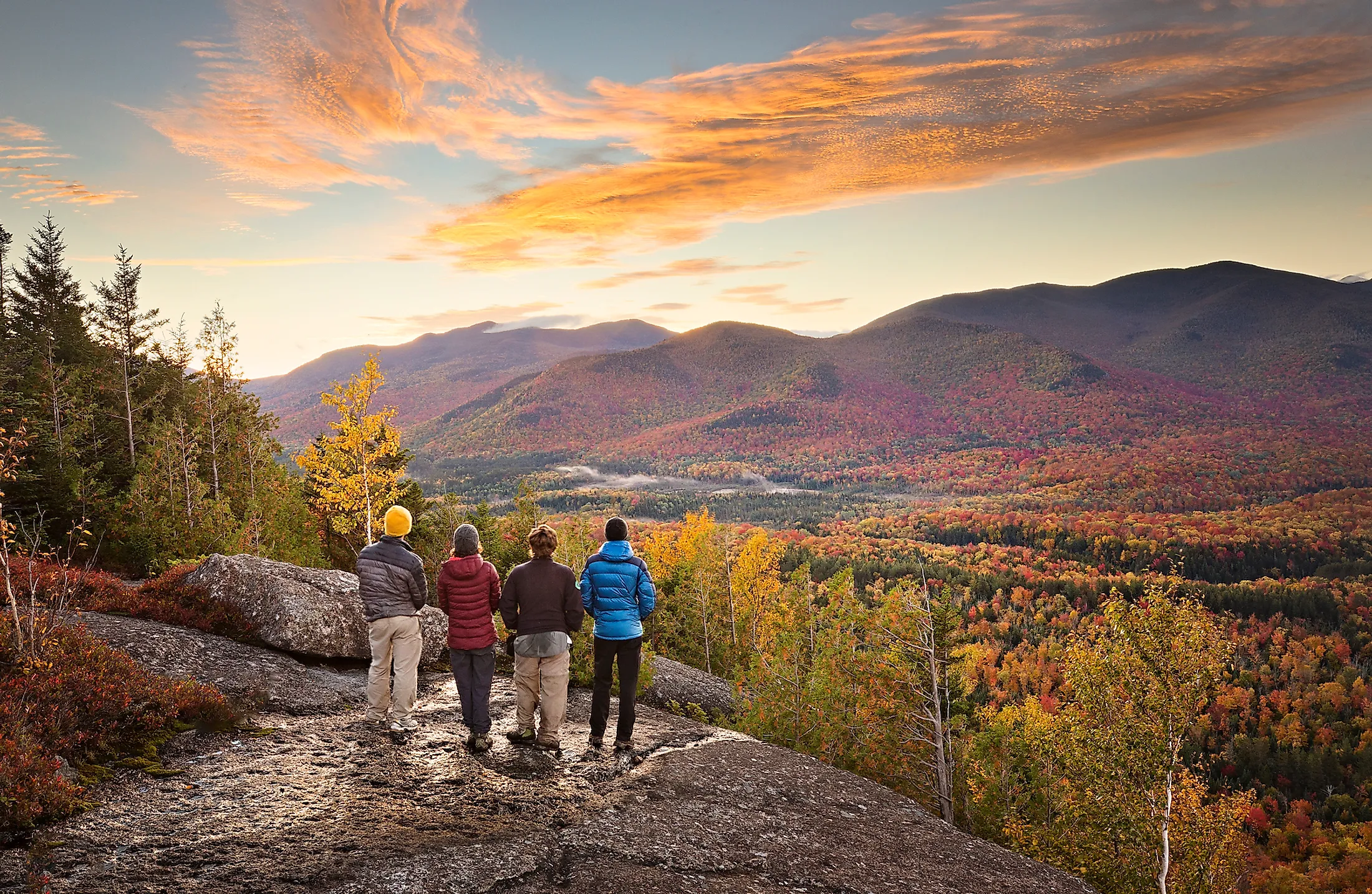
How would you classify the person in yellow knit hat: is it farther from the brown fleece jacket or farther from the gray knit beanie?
the brown fleece jacket

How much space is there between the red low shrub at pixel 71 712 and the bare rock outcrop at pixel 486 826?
38 cm

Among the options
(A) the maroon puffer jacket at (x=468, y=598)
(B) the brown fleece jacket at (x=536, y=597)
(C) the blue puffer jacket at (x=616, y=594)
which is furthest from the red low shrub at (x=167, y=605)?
(C) the blue puffer jacket at (x=616, y=594)

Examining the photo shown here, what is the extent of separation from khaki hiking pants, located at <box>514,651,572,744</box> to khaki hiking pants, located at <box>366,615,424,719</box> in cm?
164

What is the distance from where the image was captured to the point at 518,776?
808 cm

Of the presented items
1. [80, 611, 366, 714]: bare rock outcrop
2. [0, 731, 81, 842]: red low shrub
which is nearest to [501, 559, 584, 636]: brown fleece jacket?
[80, 611, 366, 714]: bare rock outcrop

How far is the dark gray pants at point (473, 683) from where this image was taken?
884 centimetres

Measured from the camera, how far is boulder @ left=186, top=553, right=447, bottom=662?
1195cm

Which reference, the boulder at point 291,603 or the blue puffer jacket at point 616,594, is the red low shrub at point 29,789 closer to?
the boulder at point 291,603

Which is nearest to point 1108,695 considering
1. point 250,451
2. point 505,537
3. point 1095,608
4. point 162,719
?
point 505,537

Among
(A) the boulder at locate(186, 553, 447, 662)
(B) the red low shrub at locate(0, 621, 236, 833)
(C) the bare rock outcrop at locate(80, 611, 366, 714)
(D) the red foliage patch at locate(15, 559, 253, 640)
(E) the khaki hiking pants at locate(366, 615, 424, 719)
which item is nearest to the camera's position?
(B) the red low shrub at locate(0, 621, 236, 833)

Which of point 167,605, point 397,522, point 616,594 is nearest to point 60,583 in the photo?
point 167,605

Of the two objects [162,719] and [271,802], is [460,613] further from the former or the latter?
Answer: [162,719]

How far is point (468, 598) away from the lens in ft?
28.5

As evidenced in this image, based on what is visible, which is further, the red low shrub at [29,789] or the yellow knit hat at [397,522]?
the yellow knit hat at [397,522]
